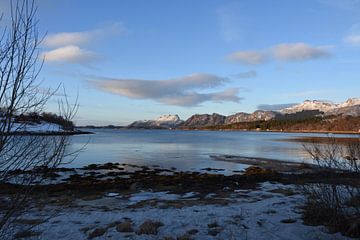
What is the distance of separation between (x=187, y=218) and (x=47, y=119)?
24.6ft

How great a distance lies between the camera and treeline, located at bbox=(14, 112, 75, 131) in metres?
4.71

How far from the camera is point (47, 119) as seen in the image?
20.4ft

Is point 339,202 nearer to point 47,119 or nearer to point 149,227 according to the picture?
point 149,227

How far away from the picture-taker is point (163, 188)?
21094 millimetres

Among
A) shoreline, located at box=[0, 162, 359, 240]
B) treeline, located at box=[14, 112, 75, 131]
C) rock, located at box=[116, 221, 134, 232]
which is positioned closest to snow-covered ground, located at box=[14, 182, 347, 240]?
shoreline, located at box=[0, 162, 359, 240]

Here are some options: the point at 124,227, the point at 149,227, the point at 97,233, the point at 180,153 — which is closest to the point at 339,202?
the point at 149,227

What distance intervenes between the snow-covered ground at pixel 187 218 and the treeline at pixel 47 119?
232cm

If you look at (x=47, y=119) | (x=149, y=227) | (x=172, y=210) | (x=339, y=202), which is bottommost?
(x=172, y=210)

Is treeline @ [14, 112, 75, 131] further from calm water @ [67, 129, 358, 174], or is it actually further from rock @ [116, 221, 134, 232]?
calm water @ [67, 129, 358, 174]

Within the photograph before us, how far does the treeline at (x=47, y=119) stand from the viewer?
4715 millimetres

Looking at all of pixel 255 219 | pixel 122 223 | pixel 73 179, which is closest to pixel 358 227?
pixel 255 219

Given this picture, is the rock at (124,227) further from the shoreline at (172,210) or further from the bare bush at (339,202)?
the bare bush at (339,202)

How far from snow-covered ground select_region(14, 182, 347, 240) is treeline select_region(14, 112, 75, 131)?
232 cm

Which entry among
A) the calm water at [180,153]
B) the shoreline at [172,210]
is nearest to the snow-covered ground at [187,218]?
the shoreline at [172,210]
